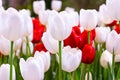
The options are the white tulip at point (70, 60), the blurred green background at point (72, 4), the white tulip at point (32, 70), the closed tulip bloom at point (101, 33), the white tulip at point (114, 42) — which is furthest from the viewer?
the blurred green background at point (72, 4)

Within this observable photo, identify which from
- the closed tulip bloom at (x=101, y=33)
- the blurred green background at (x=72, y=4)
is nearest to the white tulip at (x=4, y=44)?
the closed tulip bloom at (x=101, y=33)

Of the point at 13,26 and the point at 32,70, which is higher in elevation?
the point at 13,26

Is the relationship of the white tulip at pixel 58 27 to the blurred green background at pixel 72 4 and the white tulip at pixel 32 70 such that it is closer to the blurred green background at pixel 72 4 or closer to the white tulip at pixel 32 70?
the white tulip at pixel 32 70

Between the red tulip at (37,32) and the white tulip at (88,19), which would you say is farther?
the red tulip at (37,32)

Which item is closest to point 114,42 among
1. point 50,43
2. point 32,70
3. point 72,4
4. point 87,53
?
point 87,53

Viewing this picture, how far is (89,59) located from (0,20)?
0.31 meters

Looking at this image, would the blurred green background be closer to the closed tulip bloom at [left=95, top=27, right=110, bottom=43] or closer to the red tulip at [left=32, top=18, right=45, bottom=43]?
the red tulip at [left=32, top=18, right=45, bottom=43]

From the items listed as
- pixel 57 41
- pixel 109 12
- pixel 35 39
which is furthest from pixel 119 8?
pixel 35 39

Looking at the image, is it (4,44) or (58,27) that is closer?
(58,27)

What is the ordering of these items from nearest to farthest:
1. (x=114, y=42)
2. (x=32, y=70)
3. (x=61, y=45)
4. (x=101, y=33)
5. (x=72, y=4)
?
(x=32, y=70)
(x=61, y=45)
(x=114, y=42)
(x=101, y=33)
(x=72, y=4)

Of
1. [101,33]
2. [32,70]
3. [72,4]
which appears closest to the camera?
[32,70]

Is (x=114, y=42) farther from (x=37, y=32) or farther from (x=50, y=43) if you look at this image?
(x=37, y=32)

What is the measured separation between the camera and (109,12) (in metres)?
1.37

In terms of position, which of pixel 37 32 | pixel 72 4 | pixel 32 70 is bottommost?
pixel 32 70
